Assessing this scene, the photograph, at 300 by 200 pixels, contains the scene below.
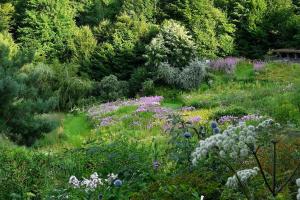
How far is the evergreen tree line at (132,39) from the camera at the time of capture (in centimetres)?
2305

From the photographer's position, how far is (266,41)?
28047mm

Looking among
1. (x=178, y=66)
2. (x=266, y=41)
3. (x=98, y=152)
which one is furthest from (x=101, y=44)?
(x=98, y=152)

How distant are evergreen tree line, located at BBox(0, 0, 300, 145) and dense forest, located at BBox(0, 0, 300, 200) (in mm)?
70

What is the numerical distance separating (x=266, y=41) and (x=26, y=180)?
24.2m

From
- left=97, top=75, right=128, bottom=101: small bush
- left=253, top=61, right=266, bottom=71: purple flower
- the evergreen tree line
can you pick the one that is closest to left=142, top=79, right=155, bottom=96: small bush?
the evergreen tree line

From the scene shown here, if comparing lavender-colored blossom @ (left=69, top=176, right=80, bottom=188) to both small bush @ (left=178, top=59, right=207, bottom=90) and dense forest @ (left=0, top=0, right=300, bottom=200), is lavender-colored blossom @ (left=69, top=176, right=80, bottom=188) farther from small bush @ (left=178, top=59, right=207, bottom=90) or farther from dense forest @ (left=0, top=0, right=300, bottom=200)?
small bush @ (left=178, top=59, right=207, bottom=90)

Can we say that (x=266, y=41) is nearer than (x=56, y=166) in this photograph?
No

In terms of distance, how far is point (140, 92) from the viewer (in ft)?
75.8

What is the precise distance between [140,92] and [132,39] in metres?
3.94

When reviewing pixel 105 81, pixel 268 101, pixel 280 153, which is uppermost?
pixel 280 153

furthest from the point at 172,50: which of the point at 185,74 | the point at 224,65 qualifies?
the point at 224,65

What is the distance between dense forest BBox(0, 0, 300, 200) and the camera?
16.4 ft

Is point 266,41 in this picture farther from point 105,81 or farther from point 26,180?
point 26,180

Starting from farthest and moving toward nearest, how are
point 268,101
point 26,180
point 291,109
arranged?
point 268,101 < point 291,109 < point 26,180
